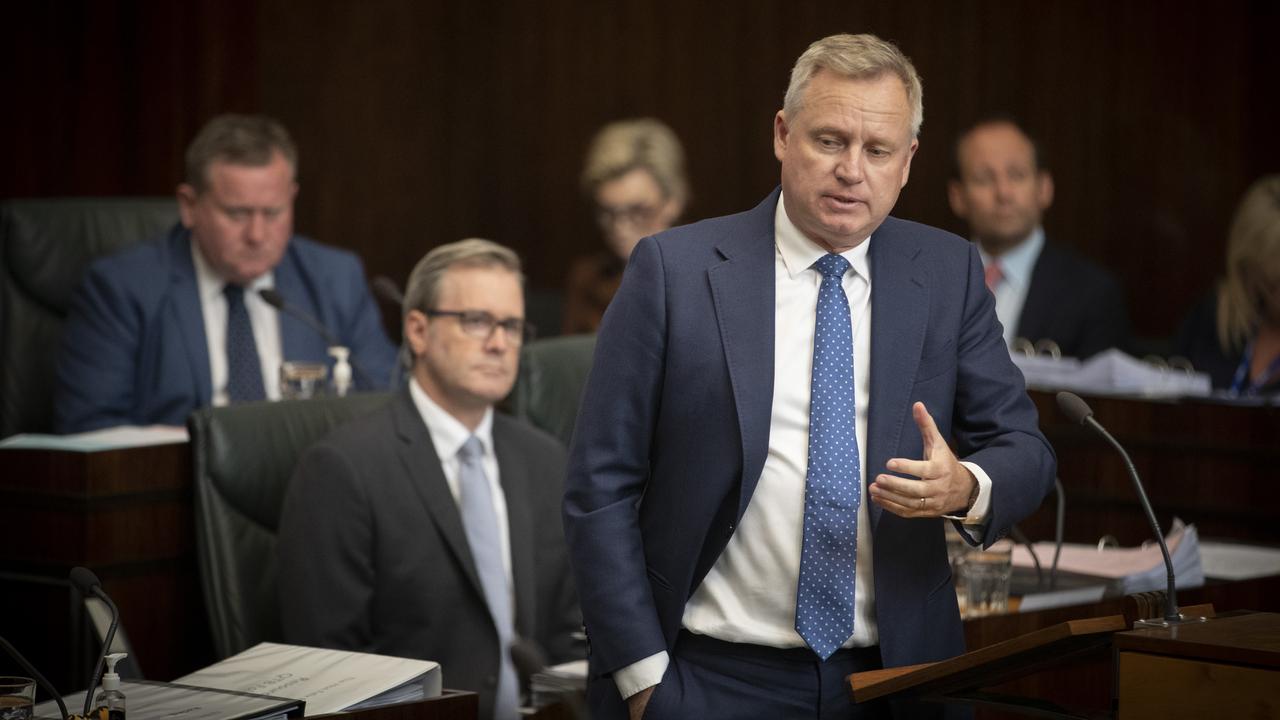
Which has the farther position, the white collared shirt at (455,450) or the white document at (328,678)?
the white collared shirt at (455,450)

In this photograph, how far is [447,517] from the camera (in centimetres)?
294

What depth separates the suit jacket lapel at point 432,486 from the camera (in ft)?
9.57

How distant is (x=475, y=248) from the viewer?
3.21 m

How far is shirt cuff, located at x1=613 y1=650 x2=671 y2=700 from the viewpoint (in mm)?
1920

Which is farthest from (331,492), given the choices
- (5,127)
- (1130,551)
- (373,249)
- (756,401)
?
(373,249)

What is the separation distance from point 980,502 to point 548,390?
1.92 metres

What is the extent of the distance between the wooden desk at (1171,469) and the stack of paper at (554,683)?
1.43 m

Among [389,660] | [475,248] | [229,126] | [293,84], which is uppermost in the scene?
[293,84]

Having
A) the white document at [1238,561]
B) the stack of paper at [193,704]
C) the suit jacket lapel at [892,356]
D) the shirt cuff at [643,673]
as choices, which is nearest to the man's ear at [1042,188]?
the white document at [1238,561]

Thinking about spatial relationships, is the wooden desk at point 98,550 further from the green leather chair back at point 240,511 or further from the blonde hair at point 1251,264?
the blonde hair at point 1251,264

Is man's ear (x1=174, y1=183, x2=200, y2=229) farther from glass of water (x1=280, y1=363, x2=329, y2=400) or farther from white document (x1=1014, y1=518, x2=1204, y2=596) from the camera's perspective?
white document (x1=1014, y1=518, x2=1204, y2=596)

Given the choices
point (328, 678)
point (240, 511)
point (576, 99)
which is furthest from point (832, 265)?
point (576, 99)

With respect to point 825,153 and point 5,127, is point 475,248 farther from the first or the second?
point 5,127

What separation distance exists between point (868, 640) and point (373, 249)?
15.4 ft
